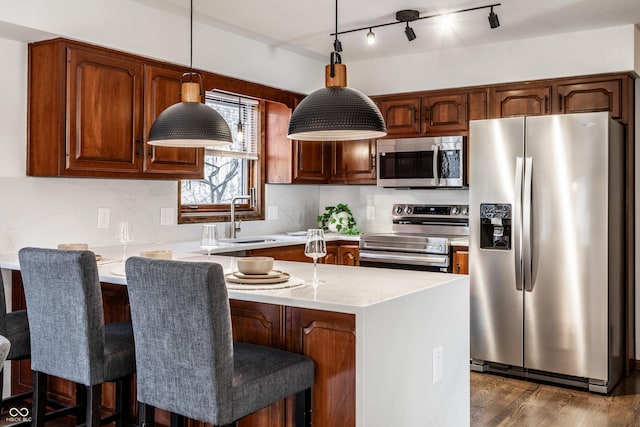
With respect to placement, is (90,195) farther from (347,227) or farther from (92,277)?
(347,227)

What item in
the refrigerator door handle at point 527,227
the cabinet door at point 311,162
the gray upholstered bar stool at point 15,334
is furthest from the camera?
the cabinet door at point 311,162

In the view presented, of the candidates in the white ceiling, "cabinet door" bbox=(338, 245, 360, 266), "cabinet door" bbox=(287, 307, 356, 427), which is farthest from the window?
"cabinet door" bbox=(287, 307, 356, 427)

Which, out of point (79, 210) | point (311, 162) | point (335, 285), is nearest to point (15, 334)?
point (79, 210)

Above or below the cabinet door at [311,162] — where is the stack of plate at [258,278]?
below

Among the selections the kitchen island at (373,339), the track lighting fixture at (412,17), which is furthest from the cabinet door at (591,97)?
the kitchen island at (373,339)

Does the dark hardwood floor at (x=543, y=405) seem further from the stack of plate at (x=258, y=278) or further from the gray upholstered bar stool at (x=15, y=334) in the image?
the stack of plate at (x=258, y=278)

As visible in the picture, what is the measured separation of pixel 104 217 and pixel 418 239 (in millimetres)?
2303

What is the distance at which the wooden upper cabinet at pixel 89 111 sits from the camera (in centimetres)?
337

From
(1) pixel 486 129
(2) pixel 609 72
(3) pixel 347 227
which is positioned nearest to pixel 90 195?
(3) pixel 347 227

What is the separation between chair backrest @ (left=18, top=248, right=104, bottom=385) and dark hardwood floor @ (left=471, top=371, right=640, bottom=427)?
2037 mm

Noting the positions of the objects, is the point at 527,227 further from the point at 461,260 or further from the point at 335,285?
the point at 335,285

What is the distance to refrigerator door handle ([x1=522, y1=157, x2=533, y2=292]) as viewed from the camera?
13.1 ft

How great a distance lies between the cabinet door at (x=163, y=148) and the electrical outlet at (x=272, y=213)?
1.23m

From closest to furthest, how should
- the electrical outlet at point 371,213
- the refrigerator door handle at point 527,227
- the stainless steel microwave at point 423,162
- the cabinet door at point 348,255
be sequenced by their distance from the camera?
1. the refrigerator door handle at point 527,227
2. the stainless steel microwave at point 423,162
3. the cabinet door at point 348,255
4. the electrical outlet at point 371,213
